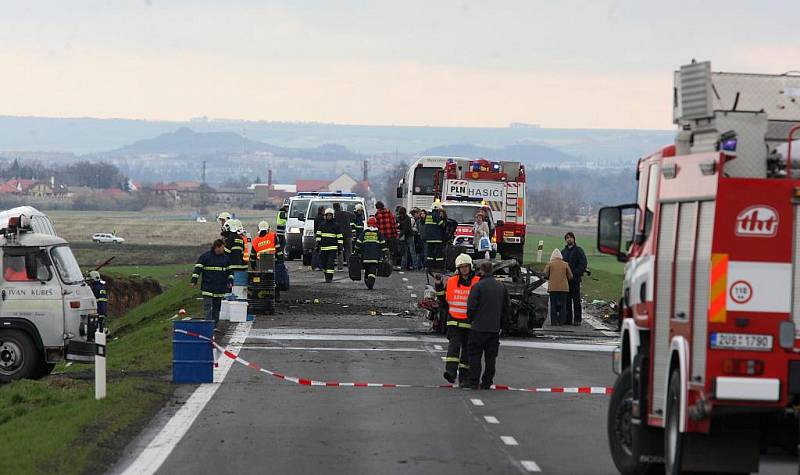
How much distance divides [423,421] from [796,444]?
6.70 m

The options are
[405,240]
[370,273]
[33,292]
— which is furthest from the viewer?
[405,240]

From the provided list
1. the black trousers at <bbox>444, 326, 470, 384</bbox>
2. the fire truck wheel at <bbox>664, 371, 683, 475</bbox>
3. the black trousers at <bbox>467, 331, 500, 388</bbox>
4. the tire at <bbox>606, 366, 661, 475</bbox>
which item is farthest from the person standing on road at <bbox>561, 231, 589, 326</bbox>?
the fire truck wheel at <bbox>664, 371, 683, 475</bbox>

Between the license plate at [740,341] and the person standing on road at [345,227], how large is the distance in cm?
3218

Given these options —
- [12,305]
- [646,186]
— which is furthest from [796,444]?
[12,305]

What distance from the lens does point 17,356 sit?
22859mm

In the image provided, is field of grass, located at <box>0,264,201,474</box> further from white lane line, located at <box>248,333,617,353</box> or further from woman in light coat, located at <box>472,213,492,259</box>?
woman in light coat, located at <box>472,213,492,259</box>

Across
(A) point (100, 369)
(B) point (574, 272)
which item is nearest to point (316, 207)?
(B) point (574, 272)

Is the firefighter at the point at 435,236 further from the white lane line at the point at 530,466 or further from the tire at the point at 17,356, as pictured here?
the white lane line at the point at 530,466

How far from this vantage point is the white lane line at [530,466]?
1397 centimetres

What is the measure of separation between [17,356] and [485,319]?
7062mm

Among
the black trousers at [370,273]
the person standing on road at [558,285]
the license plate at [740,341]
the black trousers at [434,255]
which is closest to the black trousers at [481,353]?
the person standing on road at [558,285]

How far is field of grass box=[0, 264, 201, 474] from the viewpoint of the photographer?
14.1 metres

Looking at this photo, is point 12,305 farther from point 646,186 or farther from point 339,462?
point 646,186

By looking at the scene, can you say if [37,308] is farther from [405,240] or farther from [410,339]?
[405,240]
